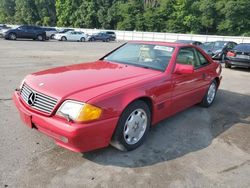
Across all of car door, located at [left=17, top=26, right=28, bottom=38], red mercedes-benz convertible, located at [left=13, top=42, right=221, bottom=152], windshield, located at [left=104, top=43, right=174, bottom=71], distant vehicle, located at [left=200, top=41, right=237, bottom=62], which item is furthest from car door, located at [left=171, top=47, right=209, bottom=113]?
car door, located at [left=17, top=26, right=28, bottom=38]

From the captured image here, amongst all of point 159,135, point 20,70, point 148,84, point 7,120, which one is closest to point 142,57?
point 148,84

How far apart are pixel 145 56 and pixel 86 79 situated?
4.57 feet

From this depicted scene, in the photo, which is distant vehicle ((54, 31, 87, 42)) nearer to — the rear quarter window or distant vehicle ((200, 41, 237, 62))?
distant vehicle ((200, 41, 237, 62))

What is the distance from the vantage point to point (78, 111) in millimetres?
2947

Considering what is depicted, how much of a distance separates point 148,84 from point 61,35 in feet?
100

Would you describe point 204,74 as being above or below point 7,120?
above

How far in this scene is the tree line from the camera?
51.2 m

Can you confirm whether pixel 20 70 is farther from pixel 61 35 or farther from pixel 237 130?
pixel 61 35

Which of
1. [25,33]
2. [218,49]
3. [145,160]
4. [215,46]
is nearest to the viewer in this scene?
[145,160]

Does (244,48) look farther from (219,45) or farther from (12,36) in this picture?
Result: (12,36)

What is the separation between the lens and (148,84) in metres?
3.66

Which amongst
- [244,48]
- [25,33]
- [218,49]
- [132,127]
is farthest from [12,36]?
[132,127]

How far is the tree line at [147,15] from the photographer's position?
51156mm

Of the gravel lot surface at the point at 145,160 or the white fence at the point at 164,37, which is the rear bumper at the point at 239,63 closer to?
the gravel lot surface at the point at 145,160
